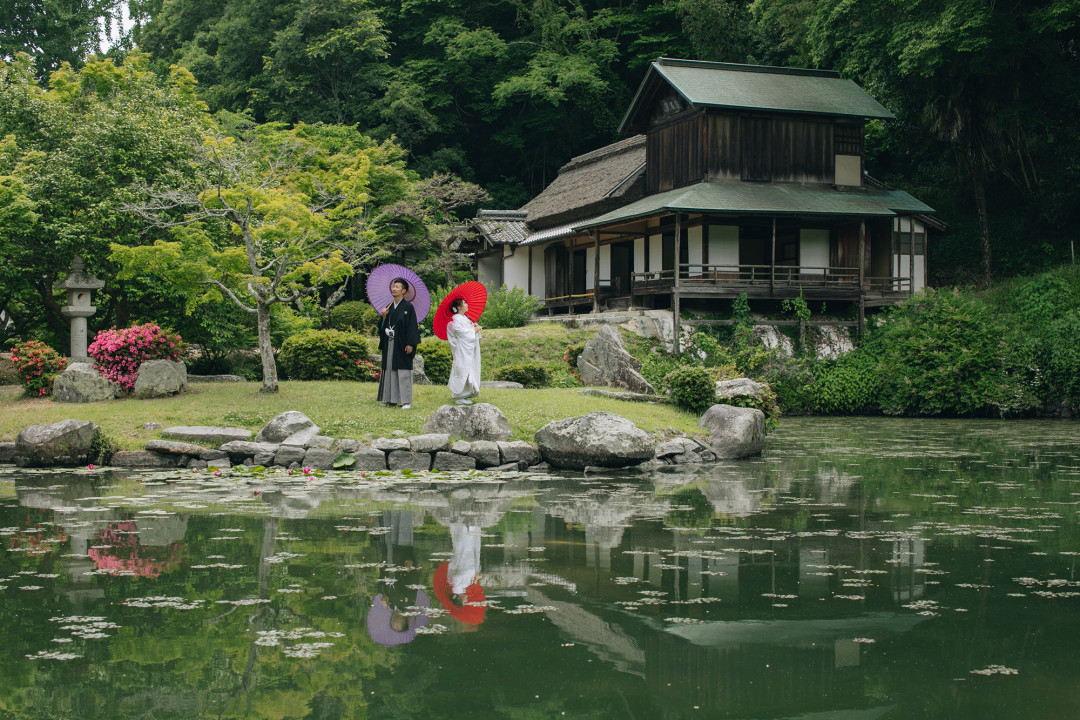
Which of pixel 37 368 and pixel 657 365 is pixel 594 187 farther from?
pixel 37 368

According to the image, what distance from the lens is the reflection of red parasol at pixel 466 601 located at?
214 inches

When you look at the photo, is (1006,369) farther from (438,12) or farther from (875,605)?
(438,12)

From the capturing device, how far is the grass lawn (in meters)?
13.5

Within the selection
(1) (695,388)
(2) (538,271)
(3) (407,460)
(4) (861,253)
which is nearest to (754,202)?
(4) (861,253)

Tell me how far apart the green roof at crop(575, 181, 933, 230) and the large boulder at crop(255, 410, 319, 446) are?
1464cm

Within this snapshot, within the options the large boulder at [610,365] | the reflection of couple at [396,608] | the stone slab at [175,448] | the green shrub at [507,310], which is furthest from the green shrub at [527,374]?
the reflection of couple at [396,608]

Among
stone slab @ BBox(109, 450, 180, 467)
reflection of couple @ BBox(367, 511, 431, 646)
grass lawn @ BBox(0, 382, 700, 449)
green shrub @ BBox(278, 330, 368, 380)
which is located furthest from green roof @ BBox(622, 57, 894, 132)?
reflection of couple @ BBox(367, 511, 431, 646)

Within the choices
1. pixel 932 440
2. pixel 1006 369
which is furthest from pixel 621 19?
pixel 932 440

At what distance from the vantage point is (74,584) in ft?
20.0

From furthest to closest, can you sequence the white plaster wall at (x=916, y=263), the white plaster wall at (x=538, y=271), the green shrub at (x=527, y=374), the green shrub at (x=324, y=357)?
the white plaster wall at (x=538, y=271) → the white plaster wall at (x=916, y=263) → the green shrub at (x=527, y=374) → the green shrub at (x=324, y=357)

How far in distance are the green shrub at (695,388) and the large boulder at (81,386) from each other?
10.2 m

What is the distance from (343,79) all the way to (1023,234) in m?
27.8

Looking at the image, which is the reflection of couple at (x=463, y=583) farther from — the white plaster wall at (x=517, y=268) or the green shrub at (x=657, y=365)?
the white plaster wall at (x=517, y=268)

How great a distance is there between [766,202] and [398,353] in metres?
15.4
